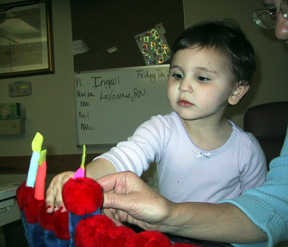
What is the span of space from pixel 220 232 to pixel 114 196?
25 centimetres

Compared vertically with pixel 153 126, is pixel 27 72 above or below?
above

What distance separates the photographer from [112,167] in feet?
1.91

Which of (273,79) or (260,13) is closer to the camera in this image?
(260,13)

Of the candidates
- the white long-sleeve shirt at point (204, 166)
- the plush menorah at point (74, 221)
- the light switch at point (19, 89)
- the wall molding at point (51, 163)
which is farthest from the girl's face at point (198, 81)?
the light switch at point (19, 89)

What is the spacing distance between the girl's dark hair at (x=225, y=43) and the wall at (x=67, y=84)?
0.91 metres

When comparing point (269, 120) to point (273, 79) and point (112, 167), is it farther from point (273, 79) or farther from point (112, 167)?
point (112, 167)

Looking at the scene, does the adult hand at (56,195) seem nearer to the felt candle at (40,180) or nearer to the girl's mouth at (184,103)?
the felt candle at (40,180)

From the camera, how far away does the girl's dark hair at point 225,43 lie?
79 cm

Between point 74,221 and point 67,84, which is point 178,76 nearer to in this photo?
point 74,221

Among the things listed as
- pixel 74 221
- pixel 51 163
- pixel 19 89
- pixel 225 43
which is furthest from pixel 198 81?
pixel 19 89

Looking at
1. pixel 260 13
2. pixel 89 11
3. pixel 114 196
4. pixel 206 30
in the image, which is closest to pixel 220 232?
pixel 114 196

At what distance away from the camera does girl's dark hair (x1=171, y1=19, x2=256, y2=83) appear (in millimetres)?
786

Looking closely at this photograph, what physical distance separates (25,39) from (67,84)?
55cm

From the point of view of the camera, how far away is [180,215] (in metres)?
0.42
